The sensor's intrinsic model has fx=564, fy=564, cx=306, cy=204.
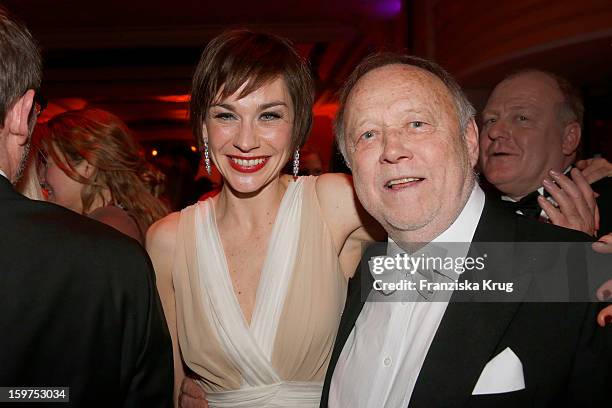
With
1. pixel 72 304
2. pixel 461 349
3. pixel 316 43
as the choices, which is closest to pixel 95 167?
pixel 72 304

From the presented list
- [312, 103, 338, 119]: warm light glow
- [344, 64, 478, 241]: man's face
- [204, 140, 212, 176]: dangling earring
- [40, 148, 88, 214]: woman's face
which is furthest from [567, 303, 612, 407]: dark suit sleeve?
[312, 103, 338, 119]: warm light glow

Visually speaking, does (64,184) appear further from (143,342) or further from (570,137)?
(570,137)

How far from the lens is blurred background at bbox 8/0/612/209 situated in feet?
18.2

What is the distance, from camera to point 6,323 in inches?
52.0

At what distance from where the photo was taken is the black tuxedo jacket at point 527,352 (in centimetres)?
131

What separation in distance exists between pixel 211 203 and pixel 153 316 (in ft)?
3.10

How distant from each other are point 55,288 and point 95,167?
1894mm

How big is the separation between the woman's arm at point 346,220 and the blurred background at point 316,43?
17.5 inches

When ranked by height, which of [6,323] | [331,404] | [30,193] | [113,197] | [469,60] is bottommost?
[331,404]

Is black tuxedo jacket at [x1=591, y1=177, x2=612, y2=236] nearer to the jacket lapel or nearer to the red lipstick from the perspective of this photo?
the jacket lapel

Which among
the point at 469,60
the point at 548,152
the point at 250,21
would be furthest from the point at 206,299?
the point at 250,21

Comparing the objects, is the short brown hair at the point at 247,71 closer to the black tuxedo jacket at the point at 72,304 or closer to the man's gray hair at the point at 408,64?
the man's gray hair at the point at 408,64

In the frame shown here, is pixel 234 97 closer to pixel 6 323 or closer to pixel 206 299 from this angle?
pixel 206 299

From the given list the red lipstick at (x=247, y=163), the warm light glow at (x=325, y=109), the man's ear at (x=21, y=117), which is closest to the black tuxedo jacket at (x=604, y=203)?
the red lipstick at (x=247, y=163)
